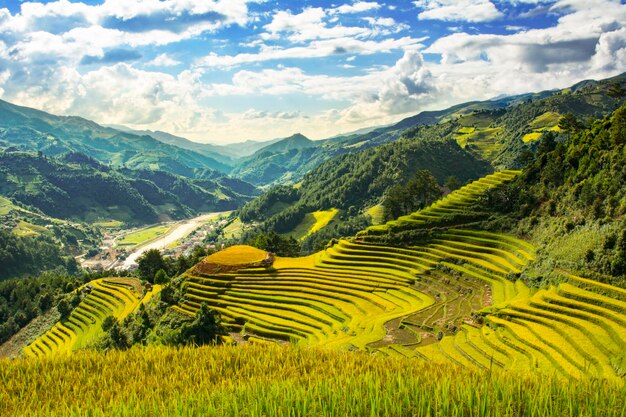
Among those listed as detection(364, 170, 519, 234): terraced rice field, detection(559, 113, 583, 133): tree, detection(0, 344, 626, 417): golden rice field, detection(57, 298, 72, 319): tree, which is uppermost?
detection(559, 113, 583, 133): tree

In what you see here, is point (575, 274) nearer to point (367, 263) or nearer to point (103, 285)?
point (367, 263)

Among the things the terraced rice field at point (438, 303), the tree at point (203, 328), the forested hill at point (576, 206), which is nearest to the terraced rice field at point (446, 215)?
the terraced rice field at point (438, 303)

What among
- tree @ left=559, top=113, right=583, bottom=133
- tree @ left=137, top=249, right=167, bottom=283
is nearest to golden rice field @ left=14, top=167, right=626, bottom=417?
tree @ left=137, top=249, right=167, bottom=283

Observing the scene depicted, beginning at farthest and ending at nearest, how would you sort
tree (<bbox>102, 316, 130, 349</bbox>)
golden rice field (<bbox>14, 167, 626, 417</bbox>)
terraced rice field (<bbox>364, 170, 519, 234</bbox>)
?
terraced rice field (<bbox>364, 170, 519, 234</bbox>)
tree (<bbox>102, 316, 130, 349</bbox>)
golden rice field (<bbox>14, 167, 626, 417</bbox>)

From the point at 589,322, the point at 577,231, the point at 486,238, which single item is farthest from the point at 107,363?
the point at 486,238

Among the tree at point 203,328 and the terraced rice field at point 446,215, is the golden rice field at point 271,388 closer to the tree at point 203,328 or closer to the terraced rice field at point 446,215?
the tree at point 203,328

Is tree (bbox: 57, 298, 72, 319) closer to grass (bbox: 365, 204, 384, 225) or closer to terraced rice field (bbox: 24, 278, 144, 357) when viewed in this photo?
terraced rice field (bbox: 24, 278, 144, 357)

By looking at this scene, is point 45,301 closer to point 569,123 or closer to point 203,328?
point 203,328
